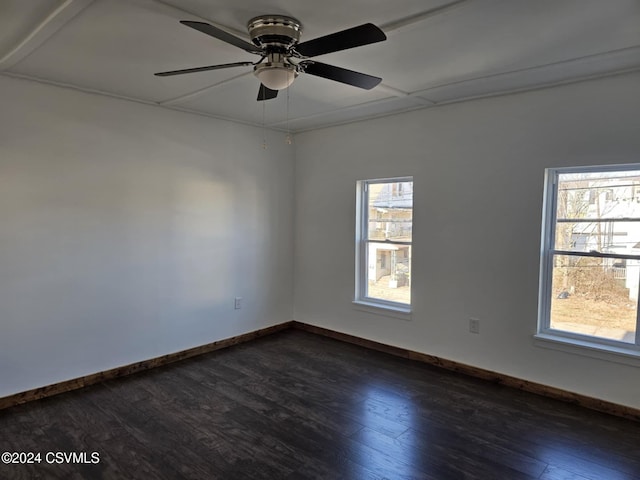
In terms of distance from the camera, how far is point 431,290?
3992 mm

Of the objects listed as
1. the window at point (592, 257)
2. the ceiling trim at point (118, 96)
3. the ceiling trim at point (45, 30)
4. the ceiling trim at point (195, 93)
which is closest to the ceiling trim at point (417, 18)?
the ceiling trim at point (195, 93)

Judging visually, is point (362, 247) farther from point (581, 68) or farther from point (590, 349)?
point (581, 68)

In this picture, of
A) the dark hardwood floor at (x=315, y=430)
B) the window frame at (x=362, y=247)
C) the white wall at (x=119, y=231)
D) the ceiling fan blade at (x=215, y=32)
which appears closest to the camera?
the ceiling fan blade at (x=215, y=32)

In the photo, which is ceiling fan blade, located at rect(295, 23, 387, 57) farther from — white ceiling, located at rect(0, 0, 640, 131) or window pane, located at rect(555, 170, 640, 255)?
window pane, located at rect(555, 170, 640, 255)

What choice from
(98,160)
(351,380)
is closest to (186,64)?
(98,160)

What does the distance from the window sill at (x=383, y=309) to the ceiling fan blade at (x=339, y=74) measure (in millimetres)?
2525

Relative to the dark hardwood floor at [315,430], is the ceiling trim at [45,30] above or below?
above

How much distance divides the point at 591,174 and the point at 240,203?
3.29 metres

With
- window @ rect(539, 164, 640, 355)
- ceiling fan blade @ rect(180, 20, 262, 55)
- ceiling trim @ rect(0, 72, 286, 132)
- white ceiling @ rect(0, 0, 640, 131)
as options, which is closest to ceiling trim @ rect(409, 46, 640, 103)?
white ceiling @ rect(0, 0, 640, 131)

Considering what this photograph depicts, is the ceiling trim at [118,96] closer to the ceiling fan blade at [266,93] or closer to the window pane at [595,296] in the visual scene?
the ceiling fan blade at [266,93]

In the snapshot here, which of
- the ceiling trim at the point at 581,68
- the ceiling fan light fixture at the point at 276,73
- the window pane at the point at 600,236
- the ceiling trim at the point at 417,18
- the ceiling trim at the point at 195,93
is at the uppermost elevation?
the ceiling trim at the point at 581,68

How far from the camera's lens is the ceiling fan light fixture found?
2.11 meters

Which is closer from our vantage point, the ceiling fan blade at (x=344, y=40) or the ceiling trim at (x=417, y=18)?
the ceiling fan blade at (x=344, y=40)

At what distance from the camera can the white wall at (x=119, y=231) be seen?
311 cm
